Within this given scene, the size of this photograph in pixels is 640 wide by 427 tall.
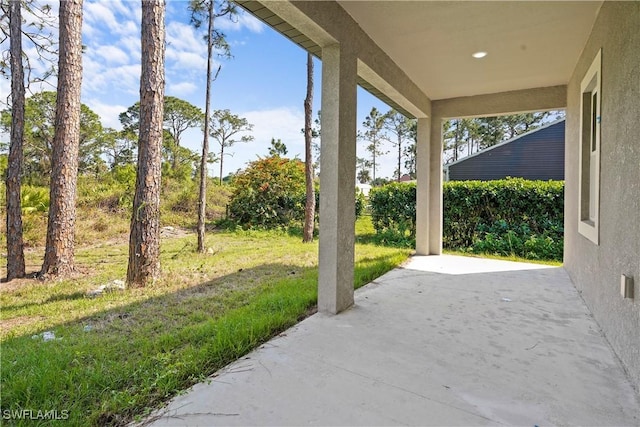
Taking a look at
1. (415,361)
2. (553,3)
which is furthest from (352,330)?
(553,3)

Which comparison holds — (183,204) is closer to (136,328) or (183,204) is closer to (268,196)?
(268,196)

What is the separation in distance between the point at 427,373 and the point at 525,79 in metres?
4.94

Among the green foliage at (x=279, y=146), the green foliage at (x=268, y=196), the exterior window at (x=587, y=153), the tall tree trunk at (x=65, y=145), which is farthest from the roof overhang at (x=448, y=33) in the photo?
the green foliage at (x=279, y=146)

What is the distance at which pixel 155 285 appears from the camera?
4500 mm

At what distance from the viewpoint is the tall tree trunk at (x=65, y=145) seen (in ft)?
15.5

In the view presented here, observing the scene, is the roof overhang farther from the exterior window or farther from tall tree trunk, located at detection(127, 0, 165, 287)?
tall tree trunk, located at detection(127, 0, 165, 287)

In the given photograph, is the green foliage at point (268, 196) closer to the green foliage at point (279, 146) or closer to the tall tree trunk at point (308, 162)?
the tall tree trunk at point (308, 162)

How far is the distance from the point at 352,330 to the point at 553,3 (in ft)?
11.7

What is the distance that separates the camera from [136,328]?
3.00 metres

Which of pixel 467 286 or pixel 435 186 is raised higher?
pixel 435 186

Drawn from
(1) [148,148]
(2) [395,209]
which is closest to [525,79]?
(2) [395,209]

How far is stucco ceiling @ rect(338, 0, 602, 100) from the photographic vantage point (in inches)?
122

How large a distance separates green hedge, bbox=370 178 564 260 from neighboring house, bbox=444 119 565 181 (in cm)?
828

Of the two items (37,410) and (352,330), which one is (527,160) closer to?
(352,330)
